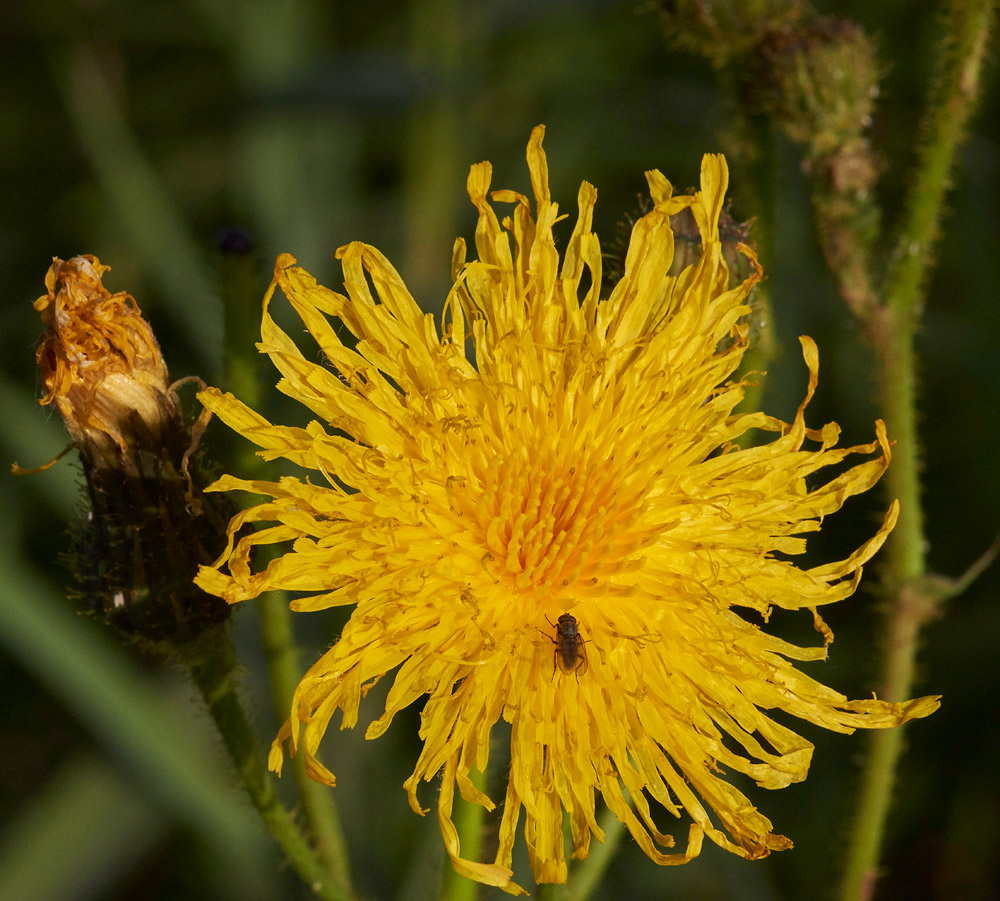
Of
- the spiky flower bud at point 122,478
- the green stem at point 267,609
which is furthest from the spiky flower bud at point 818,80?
the spiky flower bud at point 122,478

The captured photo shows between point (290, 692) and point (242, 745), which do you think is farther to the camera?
point (290, 692)

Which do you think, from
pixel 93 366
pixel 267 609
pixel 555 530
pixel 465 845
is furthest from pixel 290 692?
pixel 93 366

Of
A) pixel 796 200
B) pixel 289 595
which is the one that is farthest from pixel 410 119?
pixel 289 595

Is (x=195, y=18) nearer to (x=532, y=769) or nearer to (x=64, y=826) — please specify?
(x=64, y=826)

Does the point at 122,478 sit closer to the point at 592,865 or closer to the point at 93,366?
the point at 93,366

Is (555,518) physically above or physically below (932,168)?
below

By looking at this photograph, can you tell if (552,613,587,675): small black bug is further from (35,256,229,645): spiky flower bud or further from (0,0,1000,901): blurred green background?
(0,0,1000,901): blurred green background

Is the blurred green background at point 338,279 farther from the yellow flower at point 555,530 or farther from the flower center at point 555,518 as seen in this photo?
the flower center at point 555,518
